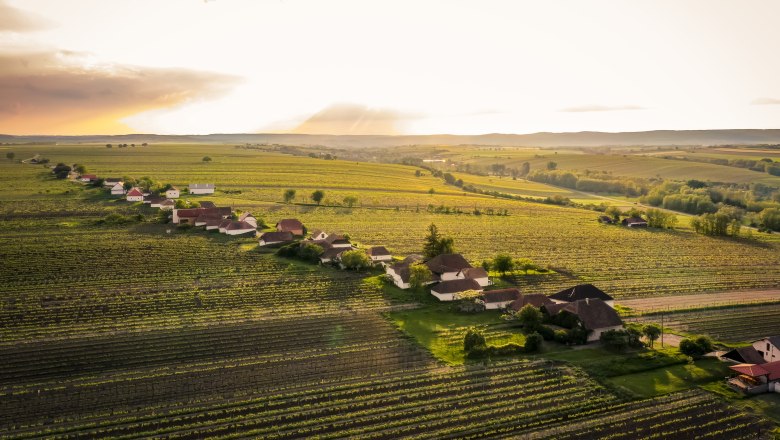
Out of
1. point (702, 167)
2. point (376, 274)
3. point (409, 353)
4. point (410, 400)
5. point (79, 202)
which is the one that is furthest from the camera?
point (702, 167)

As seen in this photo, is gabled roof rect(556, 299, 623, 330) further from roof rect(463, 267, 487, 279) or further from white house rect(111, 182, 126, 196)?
white house rect(111, 182, 126, 196)

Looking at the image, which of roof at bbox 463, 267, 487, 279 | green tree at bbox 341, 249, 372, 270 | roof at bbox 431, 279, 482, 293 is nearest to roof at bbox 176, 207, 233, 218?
green tree at bbox 341, 249, 372, 270

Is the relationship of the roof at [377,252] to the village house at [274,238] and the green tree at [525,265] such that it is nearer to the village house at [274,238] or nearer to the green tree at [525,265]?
the village house at [274,238]

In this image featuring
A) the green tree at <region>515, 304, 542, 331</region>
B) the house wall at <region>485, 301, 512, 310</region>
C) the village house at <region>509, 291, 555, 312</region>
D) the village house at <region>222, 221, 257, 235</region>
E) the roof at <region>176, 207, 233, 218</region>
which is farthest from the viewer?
the roof at <region>176, 207, 233, 218</region>

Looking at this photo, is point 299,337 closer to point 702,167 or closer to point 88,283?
point 88,283

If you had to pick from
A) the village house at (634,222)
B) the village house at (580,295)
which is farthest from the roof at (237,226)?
the village house at (634,222)

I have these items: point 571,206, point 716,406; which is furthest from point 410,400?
point 571,206

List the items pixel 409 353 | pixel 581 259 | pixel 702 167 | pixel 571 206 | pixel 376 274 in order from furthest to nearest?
pixel 702 167
pixel 571 206
pixel 581 259
pixel 376 274
pixel 409 353
